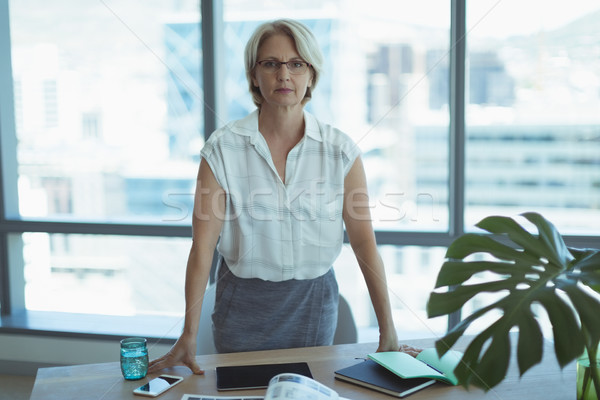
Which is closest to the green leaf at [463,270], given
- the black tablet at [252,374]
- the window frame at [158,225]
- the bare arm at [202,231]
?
the black tablet at [252,374]

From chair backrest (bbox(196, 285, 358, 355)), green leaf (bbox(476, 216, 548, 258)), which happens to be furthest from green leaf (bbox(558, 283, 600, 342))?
chair backrest (bbox(196, 285, 358, 355))

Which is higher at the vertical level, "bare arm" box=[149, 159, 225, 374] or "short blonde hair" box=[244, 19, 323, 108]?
"short blonde hair" box=[244, 19, 323, 108]

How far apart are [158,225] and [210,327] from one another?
46.4 inches

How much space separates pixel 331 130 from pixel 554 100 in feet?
4.61

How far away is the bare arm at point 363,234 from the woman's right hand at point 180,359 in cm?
51

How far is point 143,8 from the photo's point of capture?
2854mm

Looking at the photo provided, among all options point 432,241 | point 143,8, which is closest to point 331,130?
point 432,241

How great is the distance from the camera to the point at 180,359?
55.7 inches

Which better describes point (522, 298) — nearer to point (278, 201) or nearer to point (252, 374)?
point (252, 374)

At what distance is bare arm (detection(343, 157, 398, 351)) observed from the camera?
158 centimetres

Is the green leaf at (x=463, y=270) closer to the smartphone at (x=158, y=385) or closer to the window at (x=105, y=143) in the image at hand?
the smartphone at (x=158, y=385)

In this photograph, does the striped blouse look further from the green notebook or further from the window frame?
the window frame

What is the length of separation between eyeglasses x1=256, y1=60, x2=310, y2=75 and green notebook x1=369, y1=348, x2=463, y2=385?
0.78m

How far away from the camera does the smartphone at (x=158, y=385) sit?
125 cm
